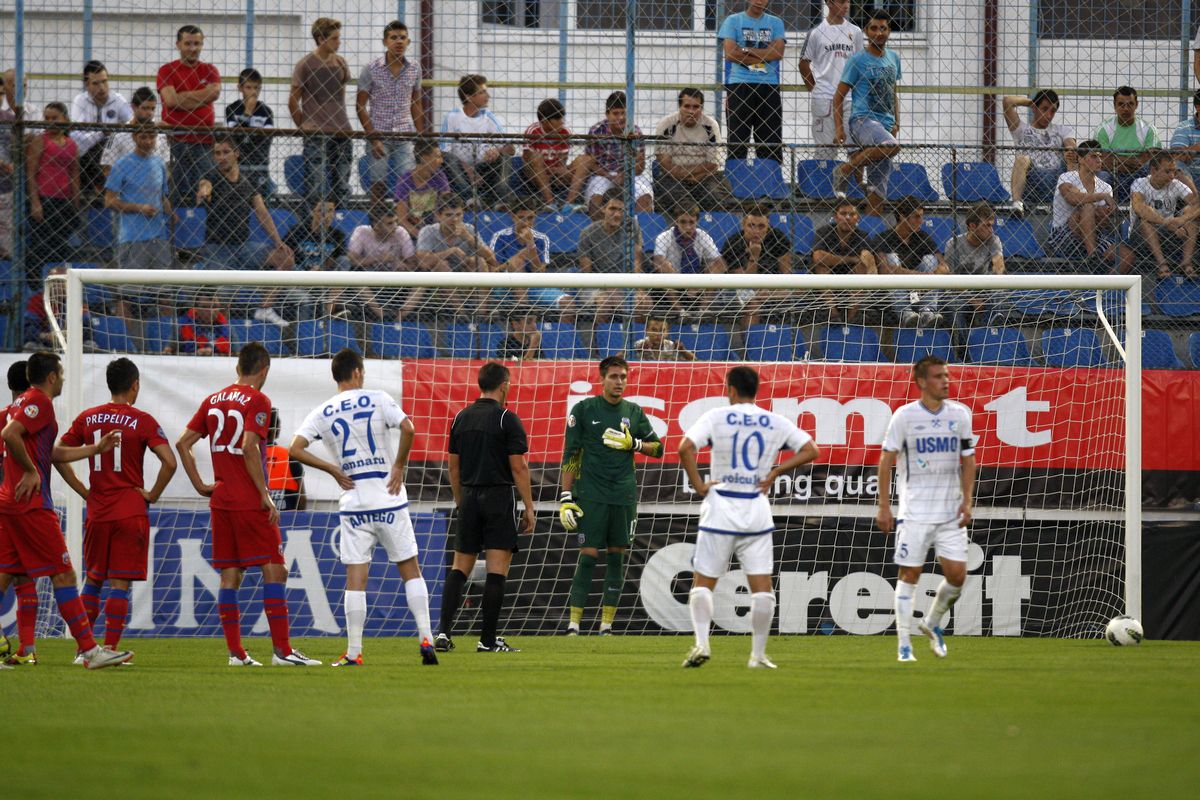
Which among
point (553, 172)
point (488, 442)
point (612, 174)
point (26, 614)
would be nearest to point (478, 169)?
point (553, 172)

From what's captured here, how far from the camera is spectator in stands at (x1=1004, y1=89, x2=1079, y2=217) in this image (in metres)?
14.3

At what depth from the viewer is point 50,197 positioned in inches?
526

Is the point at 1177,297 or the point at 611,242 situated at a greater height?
the point at 611,242

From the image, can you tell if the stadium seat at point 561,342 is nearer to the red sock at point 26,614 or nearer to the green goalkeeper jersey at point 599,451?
the green goalkeeper jersey at point 599,451

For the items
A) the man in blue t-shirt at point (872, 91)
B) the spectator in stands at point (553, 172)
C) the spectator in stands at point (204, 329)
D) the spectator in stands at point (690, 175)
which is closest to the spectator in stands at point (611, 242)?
the spectator in stands at point (553, 172)

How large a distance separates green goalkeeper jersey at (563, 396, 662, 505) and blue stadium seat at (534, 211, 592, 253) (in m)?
2.10

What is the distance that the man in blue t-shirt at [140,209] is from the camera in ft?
43.9

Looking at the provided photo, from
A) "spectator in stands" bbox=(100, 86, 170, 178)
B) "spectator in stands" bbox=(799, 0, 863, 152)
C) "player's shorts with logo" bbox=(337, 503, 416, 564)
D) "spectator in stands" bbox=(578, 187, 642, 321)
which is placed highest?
"spectator in stands" bbox=(799, 0, 863, 152)

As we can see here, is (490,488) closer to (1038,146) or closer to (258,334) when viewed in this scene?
(258,334)

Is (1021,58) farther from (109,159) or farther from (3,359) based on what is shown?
(3,359)

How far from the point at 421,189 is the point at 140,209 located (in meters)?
2.49

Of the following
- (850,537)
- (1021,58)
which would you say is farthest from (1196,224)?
(850,537)

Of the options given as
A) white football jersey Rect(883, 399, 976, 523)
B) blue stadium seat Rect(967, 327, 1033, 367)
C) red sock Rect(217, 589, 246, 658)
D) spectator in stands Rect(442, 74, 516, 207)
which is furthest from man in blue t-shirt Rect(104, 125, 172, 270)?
blue stadium seat Rect(967, 327, 1033, 367)

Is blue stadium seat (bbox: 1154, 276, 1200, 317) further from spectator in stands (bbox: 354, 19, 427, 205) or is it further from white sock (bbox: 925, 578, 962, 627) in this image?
spectator in stands (bbox: 354, 19, 427, 205)
